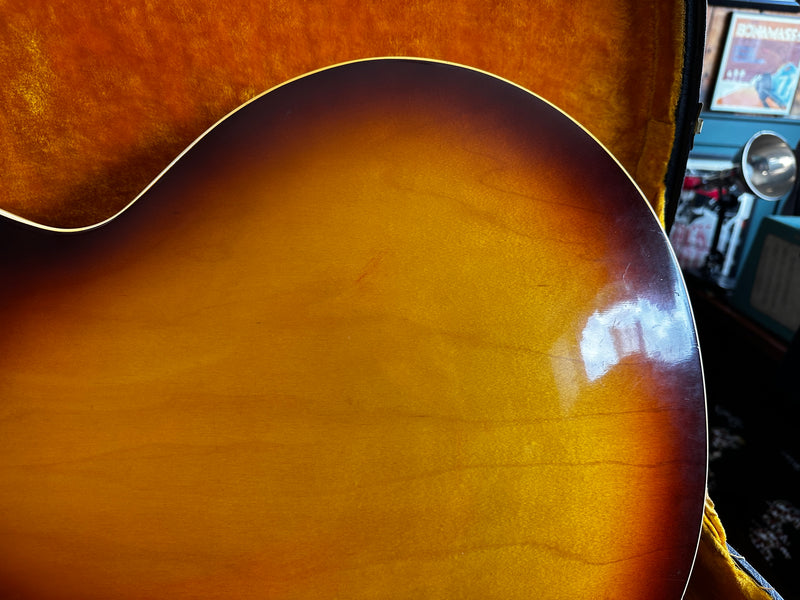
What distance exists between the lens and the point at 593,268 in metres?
0.35

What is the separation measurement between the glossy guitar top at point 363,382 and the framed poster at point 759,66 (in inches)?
63.1

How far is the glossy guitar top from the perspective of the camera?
13.6 inches

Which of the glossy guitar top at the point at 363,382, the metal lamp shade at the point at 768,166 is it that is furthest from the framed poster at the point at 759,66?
the glossy guitar top at the point at 363,382

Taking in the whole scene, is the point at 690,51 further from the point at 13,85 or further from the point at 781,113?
the point at 781,113

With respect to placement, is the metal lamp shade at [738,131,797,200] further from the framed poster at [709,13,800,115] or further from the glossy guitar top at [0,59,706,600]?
the glossy guitar top at [0,59,706,600]

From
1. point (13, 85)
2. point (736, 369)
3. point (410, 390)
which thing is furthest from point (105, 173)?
point (736, 369)

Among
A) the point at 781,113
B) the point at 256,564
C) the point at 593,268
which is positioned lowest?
the point at 256,564

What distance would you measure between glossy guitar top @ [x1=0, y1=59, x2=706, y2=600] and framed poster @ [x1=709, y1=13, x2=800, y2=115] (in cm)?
160

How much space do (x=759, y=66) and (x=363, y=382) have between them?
5.90 feet

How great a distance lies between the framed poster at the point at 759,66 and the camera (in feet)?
5.13

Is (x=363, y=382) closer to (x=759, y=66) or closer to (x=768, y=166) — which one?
(x=768, y=166)

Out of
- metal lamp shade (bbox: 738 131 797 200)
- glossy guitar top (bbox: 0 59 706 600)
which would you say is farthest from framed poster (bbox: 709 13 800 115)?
glossy guitar top (bbox: 0 59 706 600)

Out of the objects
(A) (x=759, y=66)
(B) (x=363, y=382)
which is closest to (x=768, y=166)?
(A) (x=759, y=66)

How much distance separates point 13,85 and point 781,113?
1939mm
